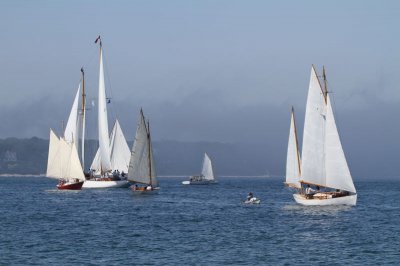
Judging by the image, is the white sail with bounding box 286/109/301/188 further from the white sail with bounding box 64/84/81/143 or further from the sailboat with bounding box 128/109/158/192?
the white sail with bounding box 64/84/81/143

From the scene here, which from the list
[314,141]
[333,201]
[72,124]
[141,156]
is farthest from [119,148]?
[333,201]

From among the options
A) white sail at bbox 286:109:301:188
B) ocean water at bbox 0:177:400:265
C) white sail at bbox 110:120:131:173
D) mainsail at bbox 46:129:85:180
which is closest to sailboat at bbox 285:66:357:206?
ocean water at bbox 0:177:400:265

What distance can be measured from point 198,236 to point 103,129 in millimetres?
90800

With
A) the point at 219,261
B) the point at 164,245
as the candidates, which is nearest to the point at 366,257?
the point at 219,261

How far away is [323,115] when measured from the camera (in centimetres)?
8750

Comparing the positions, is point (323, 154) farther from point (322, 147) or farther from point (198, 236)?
point (198, 236)

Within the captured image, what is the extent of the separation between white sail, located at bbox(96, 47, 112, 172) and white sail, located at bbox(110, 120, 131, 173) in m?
7.61

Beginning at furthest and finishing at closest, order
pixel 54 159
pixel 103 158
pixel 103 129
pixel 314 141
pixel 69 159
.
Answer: pixel 103 129 < pixel 103 158 < pixel 54 159 < pixel 69 159 < pixel 314 141

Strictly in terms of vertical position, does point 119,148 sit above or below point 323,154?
above

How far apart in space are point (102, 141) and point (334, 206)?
71.0m

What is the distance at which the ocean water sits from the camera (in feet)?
169

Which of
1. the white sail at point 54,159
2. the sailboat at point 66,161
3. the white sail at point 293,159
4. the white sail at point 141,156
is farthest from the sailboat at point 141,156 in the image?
the white sail at point 293,159

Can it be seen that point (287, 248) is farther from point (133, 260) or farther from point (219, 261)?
point (133, 260)

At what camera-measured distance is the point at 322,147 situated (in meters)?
88.4
